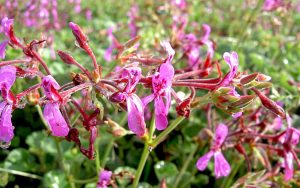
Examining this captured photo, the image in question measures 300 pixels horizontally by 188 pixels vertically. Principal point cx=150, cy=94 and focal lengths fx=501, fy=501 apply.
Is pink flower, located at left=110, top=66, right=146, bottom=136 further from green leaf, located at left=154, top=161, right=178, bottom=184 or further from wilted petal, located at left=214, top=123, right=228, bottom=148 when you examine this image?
green leaf, located at left=154, top=161, right=178, bottom=184

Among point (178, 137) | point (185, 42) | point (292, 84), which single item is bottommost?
point (178, 137)

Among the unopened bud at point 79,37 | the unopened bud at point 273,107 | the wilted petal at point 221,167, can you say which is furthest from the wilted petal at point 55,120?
the wilted petal at point 221,167

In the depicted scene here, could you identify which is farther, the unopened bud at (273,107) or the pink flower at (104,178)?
the pink flower at (104,178)

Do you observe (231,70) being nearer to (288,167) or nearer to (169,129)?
(169,129)

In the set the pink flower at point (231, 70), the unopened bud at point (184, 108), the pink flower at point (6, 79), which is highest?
the pink flower at point (6, 79)

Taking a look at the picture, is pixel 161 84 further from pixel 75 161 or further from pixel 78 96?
pixel 78 96

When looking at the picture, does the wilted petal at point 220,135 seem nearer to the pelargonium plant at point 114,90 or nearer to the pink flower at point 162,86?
the pelargonium plant at point 114,90

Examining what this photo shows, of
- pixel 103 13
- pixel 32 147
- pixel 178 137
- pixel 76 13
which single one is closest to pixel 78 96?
pixel 32 147
